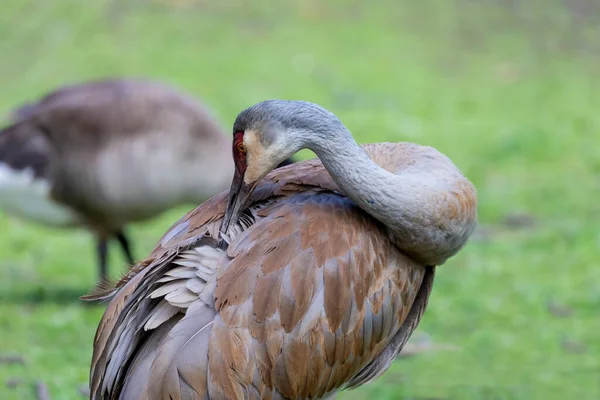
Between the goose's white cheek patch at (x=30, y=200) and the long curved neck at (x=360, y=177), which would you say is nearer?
the long curved neck at (x=360, y=177)

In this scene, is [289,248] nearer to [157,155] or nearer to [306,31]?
[157,155]

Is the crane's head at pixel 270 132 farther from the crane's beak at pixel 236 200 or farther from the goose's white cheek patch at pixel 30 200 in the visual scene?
the goose's white cheek patch at pixel 30 200

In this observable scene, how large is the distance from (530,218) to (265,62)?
4.72 m

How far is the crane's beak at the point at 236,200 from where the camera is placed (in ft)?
11.6

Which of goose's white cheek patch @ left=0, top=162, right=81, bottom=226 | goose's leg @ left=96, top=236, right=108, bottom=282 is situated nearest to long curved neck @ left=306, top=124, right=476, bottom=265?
goose's leg @ left=96, top=236, right=108, bottom=282

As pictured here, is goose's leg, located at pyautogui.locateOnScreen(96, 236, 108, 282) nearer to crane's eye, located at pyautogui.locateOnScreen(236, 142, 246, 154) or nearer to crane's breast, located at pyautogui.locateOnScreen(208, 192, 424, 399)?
crane's breast, located at pyautogui.locateOnScreen(208, 192, 424, 399)

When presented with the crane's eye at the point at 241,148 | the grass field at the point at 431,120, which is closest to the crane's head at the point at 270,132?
the crane's eye at the point at 241,148

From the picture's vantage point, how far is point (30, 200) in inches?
266

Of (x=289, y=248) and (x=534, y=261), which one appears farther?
(x=534, y=261)

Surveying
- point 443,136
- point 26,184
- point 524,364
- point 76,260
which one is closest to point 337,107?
point 443,136

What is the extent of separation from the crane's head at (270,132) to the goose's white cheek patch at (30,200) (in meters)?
3.47

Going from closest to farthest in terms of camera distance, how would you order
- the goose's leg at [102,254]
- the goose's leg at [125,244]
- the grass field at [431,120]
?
the grass field at [431,120], the goose's leg at [102,254], the goose's leg at [125,244]

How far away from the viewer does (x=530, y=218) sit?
806 cm

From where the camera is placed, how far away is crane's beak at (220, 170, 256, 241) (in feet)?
11.6
